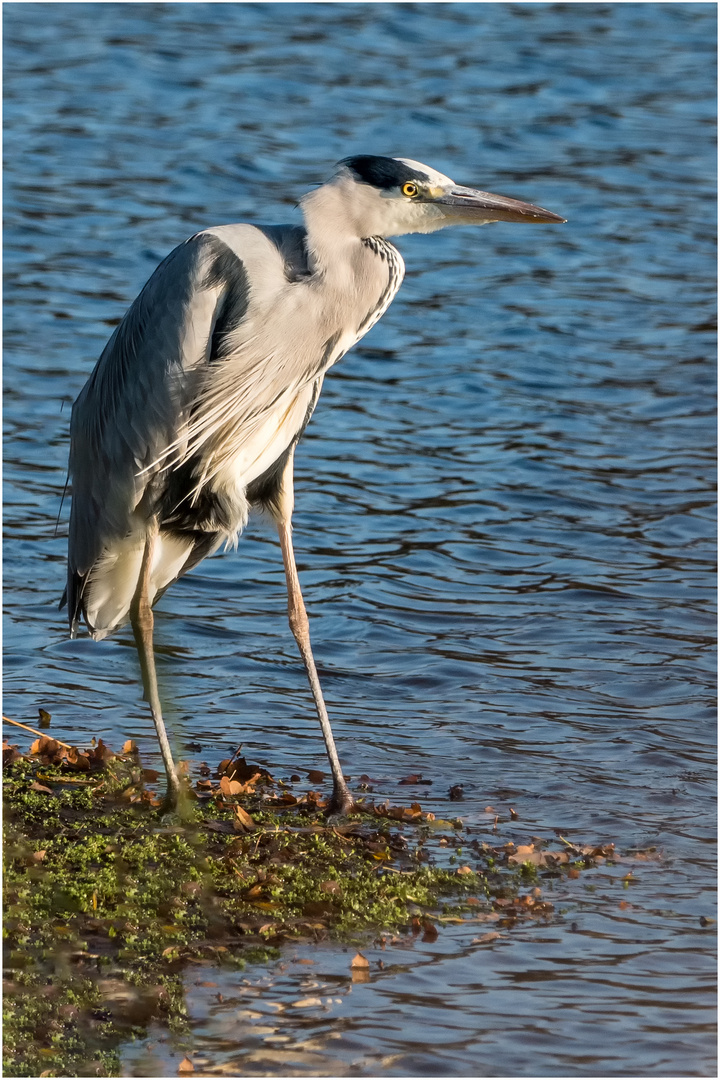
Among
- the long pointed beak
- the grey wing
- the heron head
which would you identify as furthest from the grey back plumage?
the long pointed beak

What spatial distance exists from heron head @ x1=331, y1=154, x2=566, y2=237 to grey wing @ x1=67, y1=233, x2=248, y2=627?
456 millimetres

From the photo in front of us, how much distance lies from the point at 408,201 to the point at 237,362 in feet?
2.55

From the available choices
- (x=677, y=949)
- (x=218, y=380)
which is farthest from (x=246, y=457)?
(x=677, y=949)

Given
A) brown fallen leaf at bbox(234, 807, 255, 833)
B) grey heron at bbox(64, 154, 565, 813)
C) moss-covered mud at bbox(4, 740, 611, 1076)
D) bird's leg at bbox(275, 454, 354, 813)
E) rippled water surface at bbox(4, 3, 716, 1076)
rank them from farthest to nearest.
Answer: bird's leg at bbox(275, 454, 354, 813)
grey heron at bbox(64, 154, 565, 813)
brown fallen leaf at bbox(234, 807, 255, 833)
rippled water surface at bbox(4, 3, 716, 1076)
moss-covered mud at bbox(4, 740, 611, 1076)

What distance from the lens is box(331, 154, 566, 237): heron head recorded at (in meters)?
4.95

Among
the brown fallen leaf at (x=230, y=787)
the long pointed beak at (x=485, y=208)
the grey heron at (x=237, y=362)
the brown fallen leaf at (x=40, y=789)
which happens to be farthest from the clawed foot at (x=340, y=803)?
the long pointed beak at (x=485, y=208)

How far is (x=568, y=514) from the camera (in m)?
8.43

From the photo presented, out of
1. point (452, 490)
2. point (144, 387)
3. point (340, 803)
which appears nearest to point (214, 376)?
point (144, 387)

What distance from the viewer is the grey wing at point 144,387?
16.4 feet

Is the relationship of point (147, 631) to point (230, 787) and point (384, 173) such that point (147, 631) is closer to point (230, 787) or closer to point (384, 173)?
point (230, 787)

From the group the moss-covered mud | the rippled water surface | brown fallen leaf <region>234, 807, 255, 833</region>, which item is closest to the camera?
the moss-covered mud

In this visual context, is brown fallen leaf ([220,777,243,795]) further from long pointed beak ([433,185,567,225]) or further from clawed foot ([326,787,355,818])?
long pointed beak ([433,185,567,225])

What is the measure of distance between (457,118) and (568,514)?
789 cm

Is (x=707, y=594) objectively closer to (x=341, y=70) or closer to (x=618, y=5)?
(x=341, y=70)
